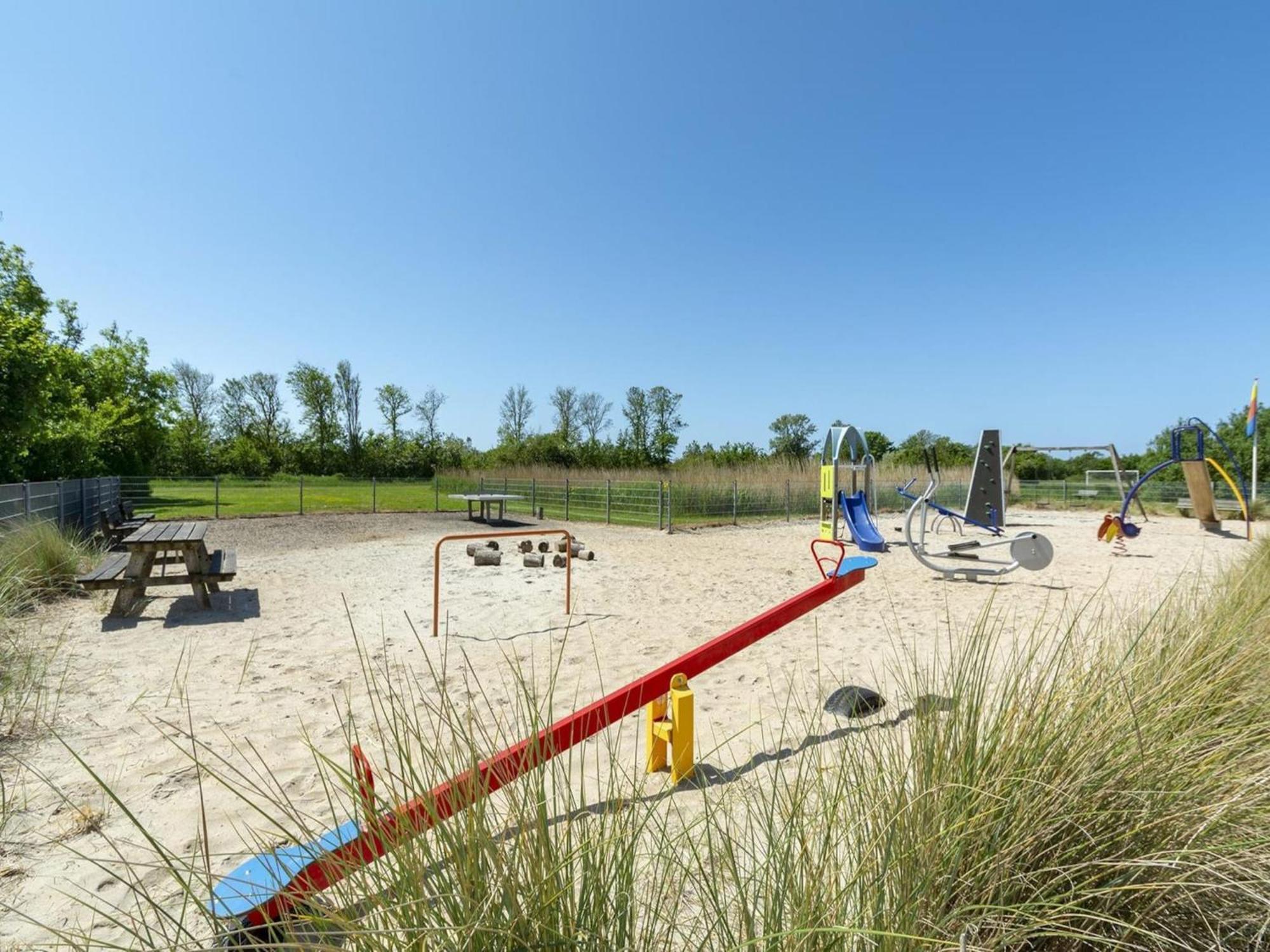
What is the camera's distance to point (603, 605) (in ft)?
23.4

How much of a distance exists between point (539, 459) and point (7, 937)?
43376 millimetres

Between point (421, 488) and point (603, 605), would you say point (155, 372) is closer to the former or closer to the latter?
point (421, 488)

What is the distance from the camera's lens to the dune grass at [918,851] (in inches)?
48.9

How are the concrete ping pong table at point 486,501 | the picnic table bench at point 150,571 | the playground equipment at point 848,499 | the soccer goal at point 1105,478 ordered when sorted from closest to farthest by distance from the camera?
1. the picnic table bench at point 150,571
2. the playground equipment at point 848,499
3. the concrete ping pong table at point 486,501
4. the soccer goal at point 1105,478

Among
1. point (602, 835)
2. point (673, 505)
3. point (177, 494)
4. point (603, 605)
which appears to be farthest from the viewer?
point (177, 494)

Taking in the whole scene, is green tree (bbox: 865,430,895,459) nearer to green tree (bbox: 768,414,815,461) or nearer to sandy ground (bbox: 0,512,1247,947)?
green tree (bbox: 768,414,815,461)

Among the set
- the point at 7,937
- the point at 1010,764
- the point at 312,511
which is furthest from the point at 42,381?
the point at 1010,764

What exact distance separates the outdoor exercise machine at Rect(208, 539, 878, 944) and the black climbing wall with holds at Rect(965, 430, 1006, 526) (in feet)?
44.9

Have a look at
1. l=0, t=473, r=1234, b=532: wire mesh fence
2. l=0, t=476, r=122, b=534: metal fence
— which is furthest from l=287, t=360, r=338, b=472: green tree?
l=0, t=476, r=122, b=534: metal fence

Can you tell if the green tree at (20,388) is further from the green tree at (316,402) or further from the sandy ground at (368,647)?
the green tree at (316,402)

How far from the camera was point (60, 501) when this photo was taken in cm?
973

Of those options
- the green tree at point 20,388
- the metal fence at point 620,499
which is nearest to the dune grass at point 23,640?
the green tree at point 20,388

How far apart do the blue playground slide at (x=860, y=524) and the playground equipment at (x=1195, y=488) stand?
4.51 metres

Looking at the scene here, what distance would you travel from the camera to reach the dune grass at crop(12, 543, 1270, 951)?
4.08ft
